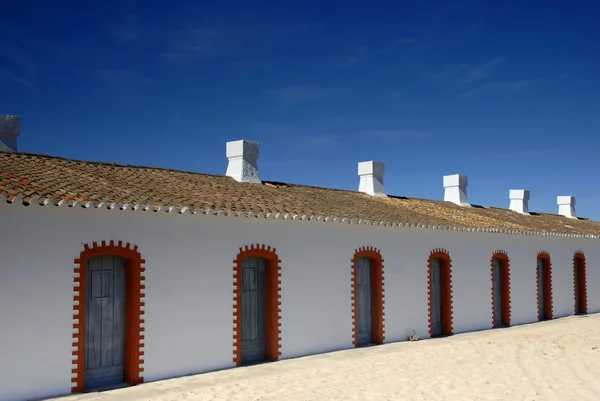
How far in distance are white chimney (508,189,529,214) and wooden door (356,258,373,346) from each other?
49.0ft

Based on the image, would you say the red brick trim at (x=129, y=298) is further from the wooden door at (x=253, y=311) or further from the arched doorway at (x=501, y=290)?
the arched doorway at (x=501, y=290)

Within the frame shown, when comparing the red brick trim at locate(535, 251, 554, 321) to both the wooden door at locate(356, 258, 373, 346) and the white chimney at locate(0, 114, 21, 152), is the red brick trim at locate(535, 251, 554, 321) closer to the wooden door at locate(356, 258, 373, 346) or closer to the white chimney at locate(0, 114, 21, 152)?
the wooden door at locate(356, 258, 373, 346)

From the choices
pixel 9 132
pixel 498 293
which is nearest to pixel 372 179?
pixel 498 293

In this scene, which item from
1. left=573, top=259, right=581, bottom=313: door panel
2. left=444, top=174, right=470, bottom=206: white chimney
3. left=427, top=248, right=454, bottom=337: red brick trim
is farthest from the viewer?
left=444, top=174, right=470, bottom=206: white chimney

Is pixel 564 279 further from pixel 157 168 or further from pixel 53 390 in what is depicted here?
pixel 53 390

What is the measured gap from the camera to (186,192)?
1338cm

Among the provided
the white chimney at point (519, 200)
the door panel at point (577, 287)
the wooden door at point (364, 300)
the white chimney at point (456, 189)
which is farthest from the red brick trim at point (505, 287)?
the white chimney at point (519, 200)

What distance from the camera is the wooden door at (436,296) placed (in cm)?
1836

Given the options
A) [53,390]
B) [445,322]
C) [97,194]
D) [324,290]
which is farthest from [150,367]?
[445,322]

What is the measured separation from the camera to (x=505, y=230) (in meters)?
20.2

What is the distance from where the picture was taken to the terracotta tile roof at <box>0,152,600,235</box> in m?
10.9

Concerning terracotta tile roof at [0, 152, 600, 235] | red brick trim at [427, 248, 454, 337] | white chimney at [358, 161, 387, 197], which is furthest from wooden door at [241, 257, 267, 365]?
white chimney at [358, 161, 387, 197]

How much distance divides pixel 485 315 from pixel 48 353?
1392 cm

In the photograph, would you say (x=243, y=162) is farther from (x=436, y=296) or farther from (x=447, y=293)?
(x=447, y=293)
